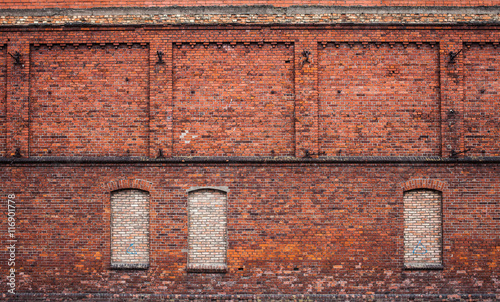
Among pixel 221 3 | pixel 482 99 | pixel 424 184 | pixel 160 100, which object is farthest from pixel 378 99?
pixel 160 100

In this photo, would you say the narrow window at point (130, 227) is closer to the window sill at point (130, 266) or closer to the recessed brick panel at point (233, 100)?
the window sill at point (130, 266)

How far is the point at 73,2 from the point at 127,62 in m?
2.10

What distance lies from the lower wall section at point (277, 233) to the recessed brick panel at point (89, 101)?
0.74 metres

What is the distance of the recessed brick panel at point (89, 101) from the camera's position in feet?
29.1

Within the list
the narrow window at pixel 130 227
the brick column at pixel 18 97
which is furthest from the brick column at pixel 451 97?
the brick column at pixel 18 97

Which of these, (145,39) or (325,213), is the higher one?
(145,39)

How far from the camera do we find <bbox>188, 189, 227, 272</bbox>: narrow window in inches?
344

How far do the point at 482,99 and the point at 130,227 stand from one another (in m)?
9.43

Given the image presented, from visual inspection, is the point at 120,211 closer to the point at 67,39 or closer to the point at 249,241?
the point at 249,241

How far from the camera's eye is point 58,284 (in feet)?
28.6

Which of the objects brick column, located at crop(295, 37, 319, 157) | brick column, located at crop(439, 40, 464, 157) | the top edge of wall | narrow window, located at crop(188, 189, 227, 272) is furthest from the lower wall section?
the top edge of wall

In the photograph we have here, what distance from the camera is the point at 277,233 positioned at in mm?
8680

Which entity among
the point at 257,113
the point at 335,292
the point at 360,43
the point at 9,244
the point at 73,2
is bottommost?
the point at 335,292

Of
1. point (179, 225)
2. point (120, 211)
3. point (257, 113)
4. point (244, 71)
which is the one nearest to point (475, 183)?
point (257, 113)
